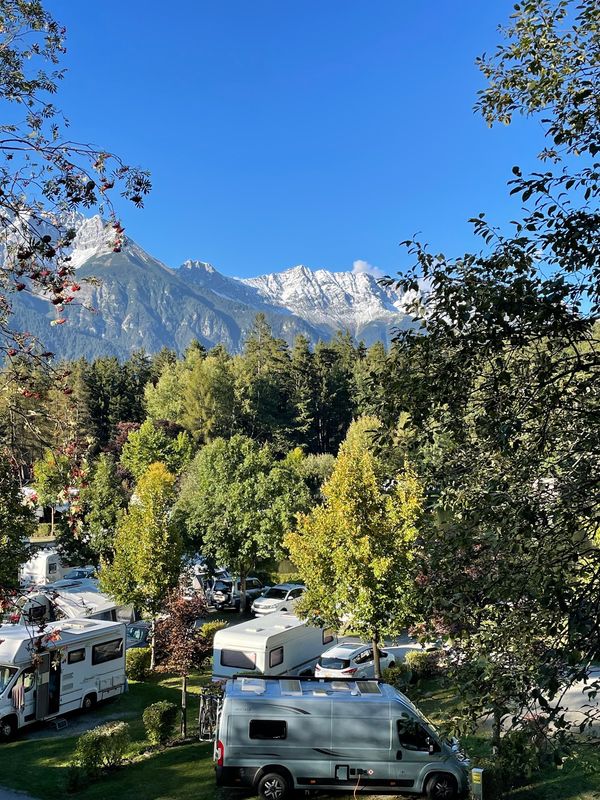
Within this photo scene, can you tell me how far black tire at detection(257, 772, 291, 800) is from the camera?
40.4 feet

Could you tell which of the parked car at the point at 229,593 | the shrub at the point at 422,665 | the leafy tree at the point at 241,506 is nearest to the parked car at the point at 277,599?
the leafy tree at the point at 241,506

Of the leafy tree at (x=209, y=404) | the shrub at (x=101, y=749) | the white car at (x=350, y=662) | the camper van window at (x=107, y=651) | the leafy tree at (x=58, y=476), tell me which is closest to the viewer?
the leafy tree at (x=58, y=476)

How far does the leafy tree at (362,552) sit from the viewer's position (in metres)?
18.0

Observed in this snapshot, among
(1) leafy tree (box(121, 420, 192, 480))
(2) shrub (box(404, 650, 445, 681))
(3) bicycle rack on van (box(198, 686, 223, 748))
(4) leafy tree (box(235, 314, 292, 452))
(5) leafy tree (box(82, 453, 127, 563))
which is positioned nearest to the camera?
(3) bicycle rack on van (box(198, 686, 223, 748))

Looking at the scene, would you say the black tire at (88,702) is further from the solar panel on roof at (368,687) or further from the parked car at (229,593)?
the parked car at (229,593)

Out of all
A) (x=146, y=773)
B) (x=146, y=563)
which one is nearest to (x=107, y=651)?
(x=146, y=563)

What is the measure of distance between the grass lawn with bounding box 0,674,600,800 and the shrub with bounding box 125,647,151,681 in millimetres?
3720

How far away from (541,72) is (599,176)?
1665mm

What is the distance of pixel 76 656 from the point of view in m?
18.6

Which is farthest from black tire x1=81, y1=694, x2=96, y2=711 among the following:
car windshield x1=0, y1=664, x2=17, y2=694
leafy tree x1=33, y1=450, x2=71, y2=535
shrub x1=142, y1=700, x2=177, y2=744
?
leafy tree x1=33, y1=450, x2=71, y2=535

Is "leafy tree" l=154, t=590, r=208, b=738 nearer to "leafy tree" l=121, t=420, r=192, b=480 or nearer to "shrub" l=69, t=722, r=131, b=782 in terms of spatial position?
"shrub" l=69, t=722, r=131, b=782

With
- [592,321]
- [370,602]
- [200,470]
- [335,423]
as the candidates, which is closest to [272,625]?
[370,602]

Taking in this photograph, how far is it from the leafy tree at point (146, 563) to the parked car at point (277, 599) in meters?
6.36

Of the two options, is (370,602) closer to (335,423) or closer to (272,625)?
(272,625)
